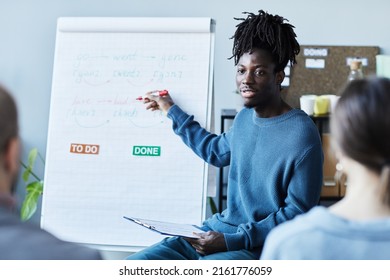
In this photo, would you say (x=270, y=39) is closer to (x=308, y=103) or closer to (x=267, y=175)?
(x=267, y=175)

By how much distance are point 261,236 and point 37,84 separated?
2008 millimetres

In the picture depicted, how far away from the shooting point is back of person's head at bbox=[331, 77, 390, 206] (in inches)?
34.7

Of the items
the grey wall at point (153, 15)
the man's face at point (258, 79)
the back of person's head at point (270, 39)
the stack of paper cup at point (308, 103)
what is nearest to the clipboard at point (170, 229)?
the man's face at point (258, 79)

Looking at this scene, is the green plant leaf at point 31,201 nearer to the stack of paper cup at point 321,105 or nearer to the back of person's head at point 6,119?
the stack of paper cup at point 321,105

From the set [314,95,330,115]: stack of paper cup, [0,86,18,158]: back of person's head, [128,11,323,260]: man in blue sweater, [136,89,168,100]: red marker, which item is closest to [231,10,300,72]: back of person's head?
[128,11,323,260]: man in blue sweater

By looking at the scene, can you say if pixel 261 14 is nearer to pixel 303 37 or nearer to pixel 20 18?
pixel 303 37

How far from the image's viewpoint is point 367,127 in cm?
88

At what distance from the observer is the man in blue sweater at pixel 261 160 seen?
5.31 ft

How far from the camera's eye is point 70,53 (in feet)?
7.36

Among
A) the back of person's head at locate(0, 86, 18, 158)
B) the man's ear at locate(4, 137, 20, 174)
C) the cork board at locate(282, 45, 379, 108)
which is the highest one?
the cork board at locate(282, 45, 379, 108)

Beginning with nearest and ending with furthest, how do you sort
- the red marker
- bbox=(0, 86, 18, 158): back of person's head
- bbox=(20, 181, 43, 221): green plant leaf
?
bbox=(0, 86, 18, 158): back of person's head → the red marker → bbox=(20, 181, 43, 221): green plant leaf

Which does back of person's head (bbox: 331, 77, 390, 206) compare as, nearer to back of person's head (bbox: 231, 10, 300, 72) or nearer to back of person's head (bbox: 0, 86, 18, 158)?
back of person's head (bbox: 0, 86, 18, 158)
